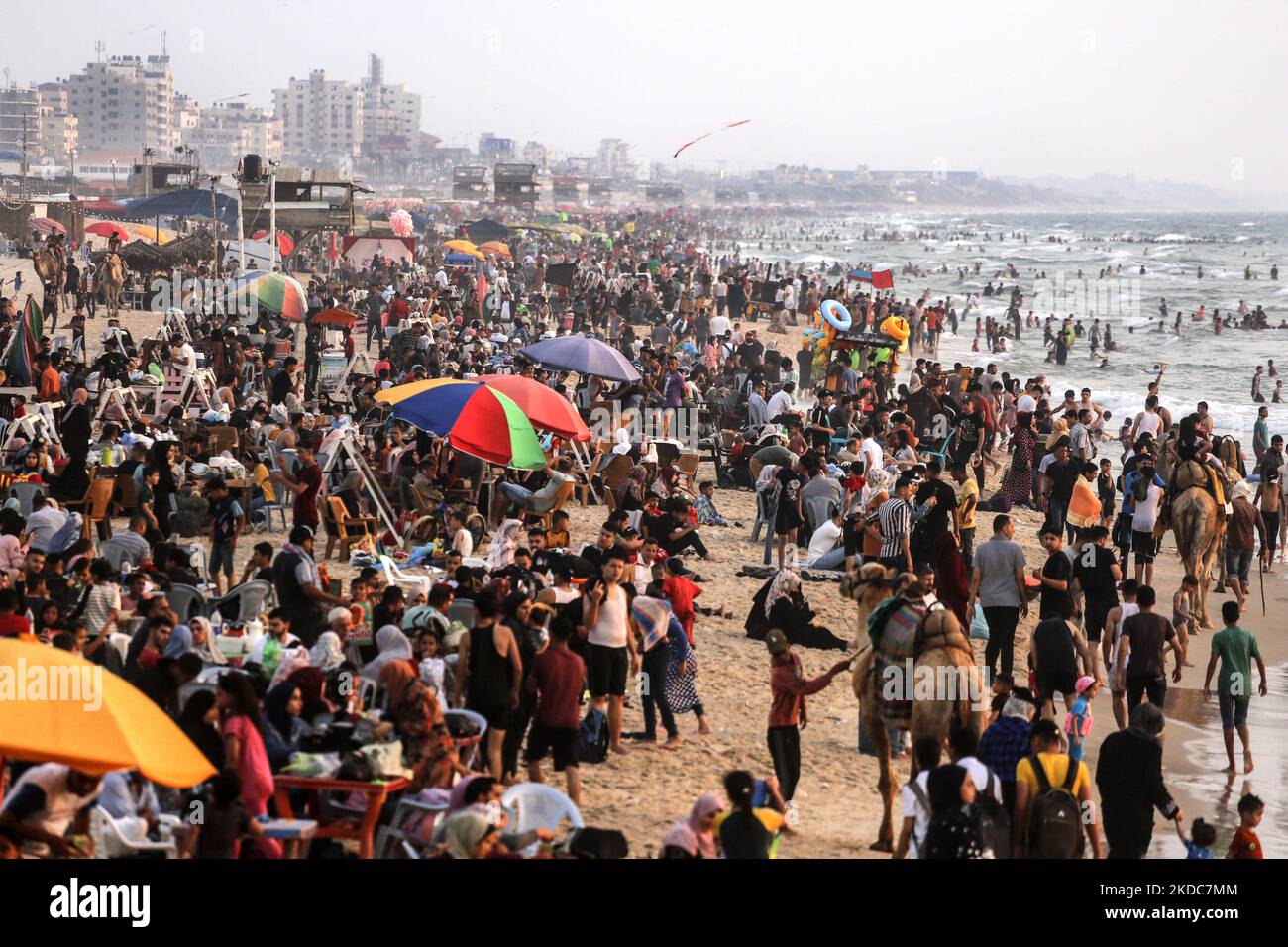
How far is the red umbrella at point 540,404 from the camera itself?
512 inches

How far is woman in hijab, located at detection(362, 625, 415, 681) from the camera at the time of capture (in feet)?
25.8

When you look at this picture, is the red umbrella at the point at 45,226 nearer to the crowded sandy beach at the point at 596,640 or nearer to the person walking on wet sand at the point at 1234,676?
the crowded sandy beach at the point at 596,640

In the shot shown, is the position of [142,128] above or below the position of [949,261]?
above

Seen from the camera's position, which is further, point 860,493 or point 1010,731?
point 860,493

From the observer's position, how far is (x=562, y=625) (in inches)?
315

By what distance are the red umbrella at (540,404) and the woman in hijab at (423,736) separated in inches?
231

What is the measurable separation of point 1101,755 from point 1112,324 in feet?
164

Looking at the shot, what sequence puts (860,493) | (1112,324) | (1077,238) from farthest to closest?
(1077,238) < (1112,324) < (860,493)

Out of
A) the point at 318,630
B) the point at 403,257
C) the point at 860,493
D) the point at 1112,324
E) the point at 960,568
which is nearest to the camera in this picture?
the point at 318,630

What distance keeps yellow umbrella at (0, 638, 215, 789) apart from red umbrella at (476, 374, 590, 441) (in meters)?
7.14

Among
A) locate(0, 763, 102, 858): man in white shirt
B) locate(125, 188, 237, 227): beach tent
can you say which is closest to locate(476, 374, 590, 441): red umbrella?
locate(0, 763, 102, 858): man in white shirt

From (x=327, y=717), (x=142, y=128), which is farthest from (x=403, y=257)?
(x=142, y=128)

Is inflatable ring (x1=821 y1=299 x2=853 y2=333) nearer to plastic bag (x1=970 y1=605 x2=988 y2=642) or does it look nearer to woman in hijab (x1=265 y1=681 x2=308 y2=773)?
plastic bag (x1=970 y1=605 x2=988 y2=642)
